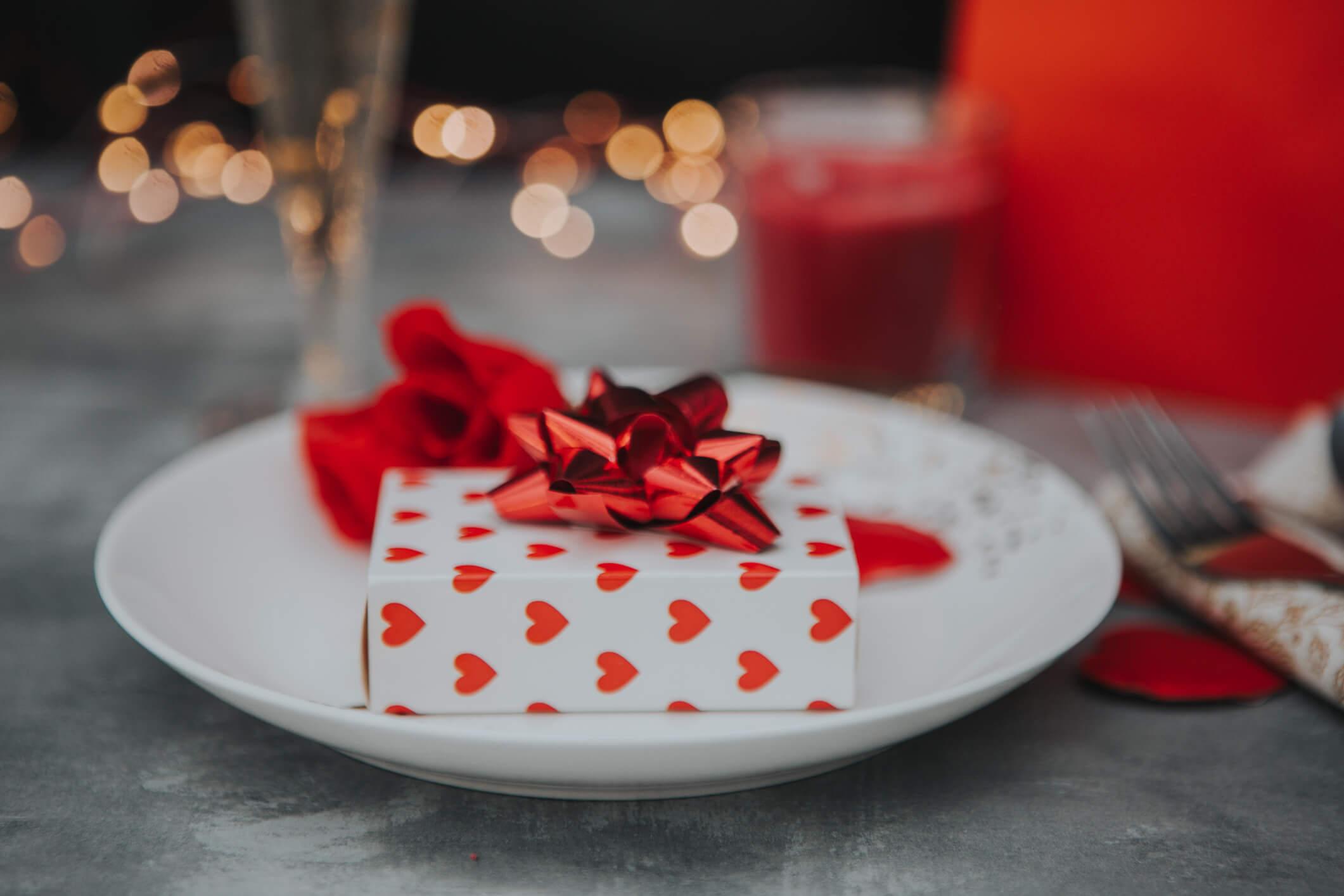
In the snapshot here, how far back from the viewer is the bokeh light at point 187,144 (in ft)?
3.84

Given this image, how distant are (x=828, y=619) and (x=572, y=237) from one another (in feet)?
2.82

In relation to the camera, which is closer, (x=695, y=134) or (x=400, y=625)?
(x=400, y=625)

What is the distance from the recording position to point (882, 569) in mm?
493

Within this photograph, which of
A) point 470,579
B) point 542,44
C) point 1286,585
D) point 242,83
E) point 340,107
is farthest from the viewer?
point 542,44

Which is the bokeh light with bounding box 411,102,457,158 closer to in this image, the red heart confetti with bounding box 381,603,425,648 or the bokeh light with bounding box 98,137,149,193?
the bokeh light with bounding box 98,137,149,193

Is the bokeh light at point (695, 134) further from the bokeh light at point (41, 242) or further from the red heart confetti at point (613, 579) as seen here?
the red heart confetti at point (613, 579)

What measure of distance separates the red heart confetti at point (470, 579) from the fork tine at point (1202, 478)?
0.34m

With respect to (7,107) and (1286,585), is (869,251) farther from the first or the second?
(7,107)

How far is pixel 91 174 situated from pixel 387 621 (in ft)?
3.30

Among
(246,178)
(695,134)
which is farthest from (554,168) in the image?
(246,178)

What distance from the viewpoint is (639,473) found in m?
0.40

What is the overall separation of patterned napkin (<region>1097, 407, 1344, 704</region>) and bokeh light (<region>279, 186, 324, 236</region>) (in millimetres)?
474

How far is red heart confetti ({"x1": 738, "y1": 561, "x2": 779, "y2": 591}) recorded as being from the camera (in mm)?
375

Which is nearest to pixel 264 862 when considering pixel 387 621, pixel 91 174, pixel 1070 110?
pixel 387 621
